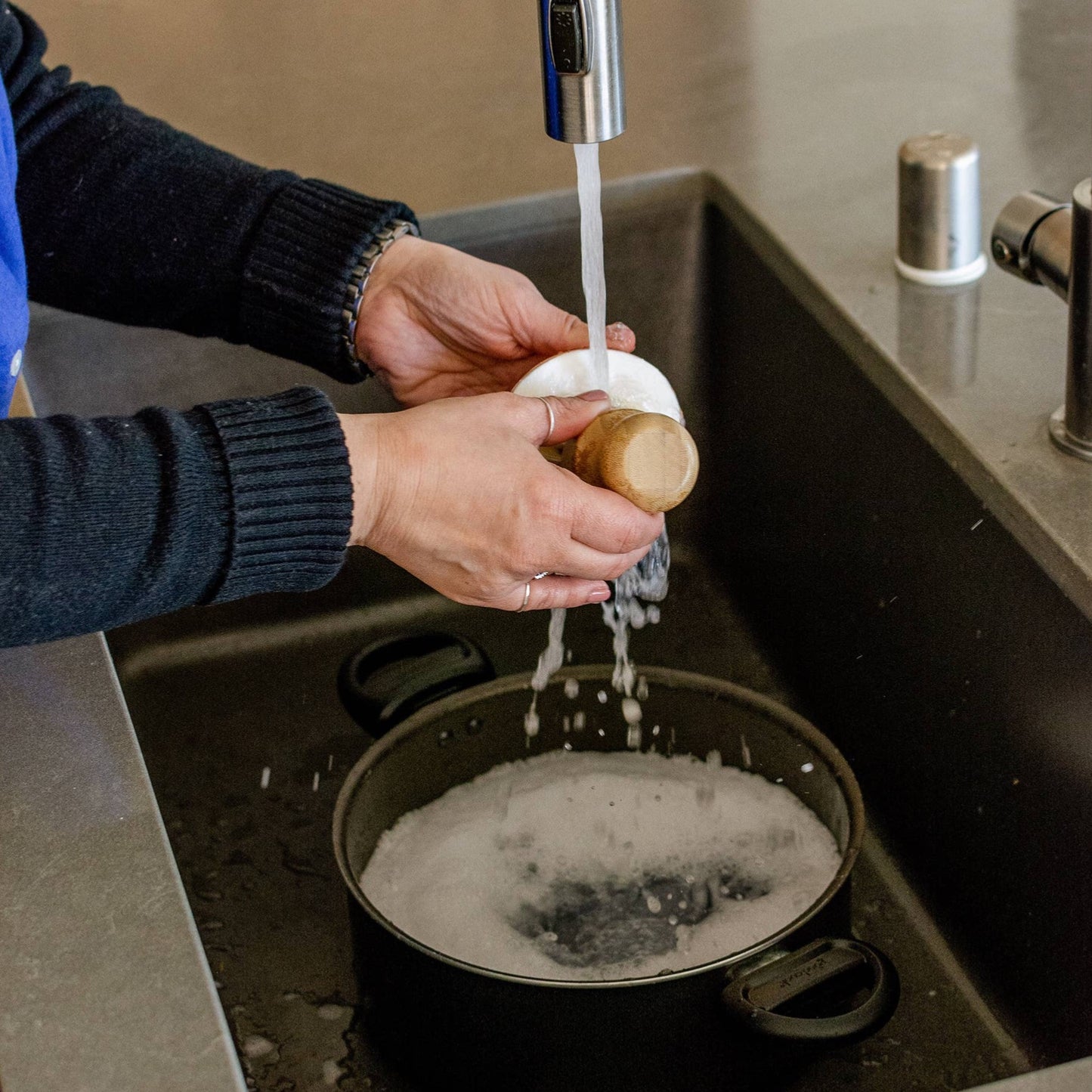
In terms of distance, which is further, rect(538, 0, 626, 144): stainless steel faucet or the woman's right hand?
the woman's right hand

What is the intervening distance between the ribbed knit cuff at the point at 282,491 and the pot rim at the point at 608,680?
0.16 m

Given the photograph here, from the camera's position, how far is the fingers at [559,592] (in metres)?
0.79

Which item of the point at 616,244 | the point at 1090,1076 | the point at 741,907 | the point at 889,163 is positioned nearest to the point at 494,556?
the point at 741,907

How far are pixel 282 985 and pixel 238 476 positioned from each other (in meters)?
0.35

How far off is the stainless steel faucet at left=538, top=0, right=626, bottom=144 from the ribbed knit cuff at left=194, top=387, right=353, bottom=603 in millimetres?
176

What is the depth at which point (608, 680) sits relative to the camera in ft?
3.01

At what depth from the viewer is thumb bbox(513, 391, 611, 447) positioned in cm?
74

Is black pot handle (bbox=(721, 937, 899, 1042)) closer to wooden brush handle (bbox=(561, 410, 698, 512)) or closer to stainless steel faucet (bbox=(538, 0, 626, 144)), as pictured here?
wooden brush handle (bbox=(561, 410, 698, 512))

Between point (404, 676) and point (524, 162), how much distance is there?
51 cm

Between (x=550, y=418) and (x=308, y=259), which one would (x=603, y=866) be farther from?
(x=308, y=259)

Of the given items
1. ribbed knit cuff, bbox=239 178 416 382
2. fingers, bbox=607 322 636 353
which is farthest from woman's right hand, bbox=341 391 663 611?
ribbed knit cuff, bbox=239 178 416 382

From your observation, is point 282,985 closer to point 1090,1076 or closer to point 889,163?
point 1090,1076

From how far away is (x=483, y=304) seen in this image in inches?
36.5

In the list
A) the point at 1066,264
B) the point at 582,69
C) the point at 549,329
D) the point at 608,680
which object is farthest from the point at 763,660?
the point at 582,69
